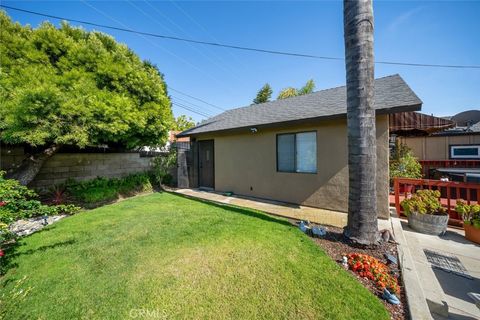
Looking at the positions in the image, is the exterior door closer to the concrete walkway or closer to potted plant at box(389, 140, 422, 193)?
the concrete walkway

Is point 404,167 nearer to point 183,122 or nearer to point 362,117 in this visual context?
point 362,117

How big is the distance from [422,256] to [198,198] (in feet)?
21.4

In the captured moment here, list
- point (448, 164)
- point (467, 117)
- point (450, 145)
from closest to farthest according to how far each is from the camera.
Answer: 1. point (448, 164)
2. point (450, 145)
3. point (467, 117)

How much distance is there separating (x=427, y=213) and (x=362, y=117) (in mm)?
2999

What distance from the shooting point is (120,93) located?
7004 mm

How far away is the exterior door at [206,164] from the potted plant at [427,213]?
7.27m

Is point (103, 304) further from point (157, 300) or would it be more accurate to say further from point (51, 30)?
point (51, 30)

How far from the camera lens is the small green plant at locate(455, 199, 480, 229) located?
12.5ft

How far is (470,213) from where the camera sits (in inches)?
158

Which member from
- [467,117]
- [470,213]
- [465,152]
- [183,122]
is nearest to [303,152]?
[470,213]

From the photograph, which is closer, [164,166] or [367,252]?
[367,252]

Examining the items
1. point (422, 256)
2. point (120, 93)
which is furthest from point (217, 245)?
point (120, 93)

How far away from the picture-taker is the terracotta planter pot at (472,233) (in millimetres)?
3777

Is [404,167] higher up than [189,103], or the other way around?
[189,103]
